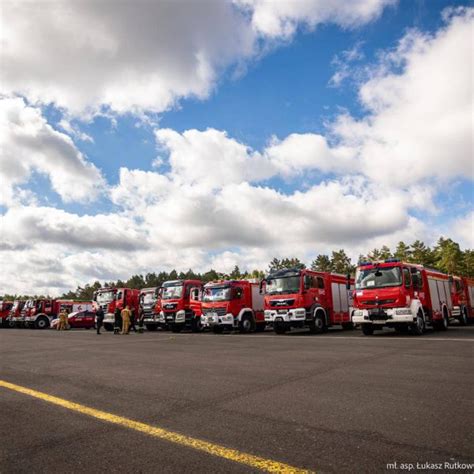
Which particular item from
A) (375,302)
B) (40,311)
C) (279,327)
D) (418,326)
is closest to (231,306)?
(279,327)

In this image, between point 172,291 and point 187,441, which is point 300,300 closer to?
point 172,291

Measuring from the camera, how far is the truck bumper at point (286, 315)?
18281 millimetres

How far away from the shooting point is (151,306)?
87.0 feet

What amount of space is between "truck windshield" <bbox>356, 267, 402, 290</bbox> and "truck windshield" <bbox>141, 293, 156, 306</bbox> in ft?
48.4

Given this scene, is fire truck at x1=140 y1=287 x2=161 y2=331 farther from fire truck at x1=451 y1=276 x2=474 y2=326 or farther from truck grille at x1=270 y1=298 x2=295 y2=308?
fire truck at x1=451 y1=276 x2=474 y2=326

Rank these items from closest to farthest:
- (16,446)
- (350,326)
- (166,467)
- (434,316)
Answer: (166,467)
(16,446)
(434,316)
(350,326)

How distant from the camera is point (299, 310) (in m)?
18.3

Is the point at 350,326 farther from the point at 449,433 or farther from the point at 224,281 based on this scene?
the point at 449,433

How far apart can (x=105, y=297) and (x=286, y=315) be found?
15249 millimetres

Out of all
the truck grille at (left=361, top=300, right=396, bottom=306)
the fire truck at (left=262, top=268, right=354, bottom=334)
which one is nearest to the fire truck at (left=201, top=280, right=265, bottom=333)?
the fire truck at (left=262, top=268, right=354, bottom=334)

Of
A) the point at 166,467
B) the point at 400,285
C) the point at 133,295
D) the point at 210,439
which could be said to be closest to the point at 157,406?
the point at 210,439

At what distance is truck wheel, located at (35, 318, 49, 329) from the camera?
118ft

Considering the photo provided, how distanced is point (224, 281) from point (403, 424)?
17.7 metres

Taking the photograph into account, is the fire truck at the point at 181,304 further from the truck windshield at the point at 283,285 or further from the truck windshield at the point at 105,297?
the truck windshield at the point at 105,297
